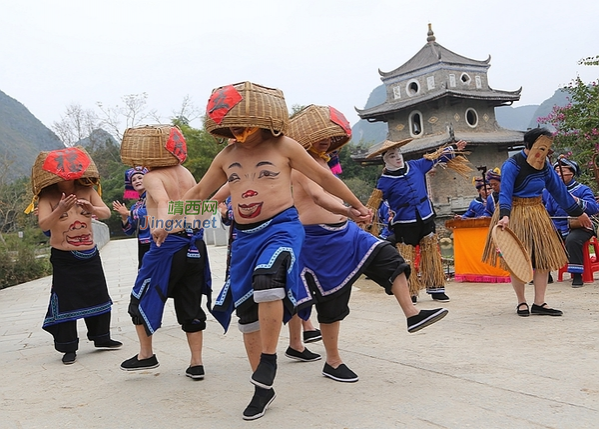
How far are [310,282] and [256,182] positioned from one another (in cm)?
82

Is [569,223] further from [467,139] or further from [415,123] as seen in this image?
[415,123]

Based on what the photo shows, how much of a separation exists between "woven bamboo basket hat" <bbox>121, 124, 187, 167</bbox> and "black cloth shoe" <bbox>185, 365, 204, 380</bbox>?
1441 mm

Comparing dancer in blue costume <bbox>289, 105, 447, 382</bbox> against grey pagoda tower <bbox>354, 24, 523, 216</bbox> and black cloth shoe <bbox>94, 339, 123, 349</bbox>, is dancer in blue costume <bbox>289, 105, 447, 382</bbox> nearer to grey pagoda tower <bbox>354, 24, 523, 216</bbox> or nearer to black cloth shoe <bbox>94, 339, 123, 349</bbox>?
black cloth shoe <bbox>94, 339, 123, 349</bbox>

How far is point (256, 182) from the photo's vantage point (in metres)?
3.60

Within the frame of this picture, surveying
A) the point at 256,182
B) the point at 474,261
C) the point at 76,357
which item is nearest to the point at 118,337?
the point at 76,357

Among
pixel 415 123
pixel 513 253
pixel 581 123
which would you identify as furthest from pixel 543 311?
pixel 415 123

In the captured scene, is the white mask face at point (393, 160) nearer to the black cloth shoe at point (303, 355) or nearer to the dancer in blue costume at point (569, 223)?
the dancer in blue costume at point (569, 223)

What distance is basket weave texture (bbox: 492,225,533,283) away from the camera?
5.61 metres

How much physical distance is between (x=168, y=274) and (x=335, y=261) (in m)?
1.21

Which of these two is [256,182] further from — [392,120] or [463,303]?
[392,120]

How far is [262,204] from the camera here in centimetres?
358

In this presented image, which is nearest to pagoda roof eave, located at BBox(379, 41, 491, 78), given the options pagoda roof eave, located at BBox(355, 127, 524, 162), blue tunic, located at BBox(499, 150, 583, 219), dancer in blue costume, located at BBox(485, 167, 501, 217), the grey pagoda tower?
the grey pagoda tower

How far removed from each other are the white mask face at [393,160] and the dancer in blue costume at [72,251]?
10.5ft

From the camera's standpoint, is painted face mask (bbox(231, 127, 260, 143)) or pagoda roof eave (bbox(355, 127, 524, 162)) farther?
pagoda roof eave (bbox(355, 127, 524, 162))
